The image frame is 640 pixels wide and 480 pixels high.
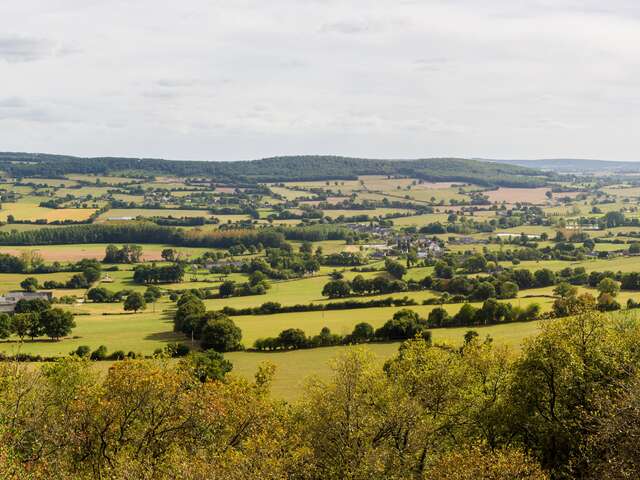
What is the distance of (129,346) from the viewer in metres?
70.2

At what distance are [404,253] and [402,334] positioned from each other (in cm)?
7053

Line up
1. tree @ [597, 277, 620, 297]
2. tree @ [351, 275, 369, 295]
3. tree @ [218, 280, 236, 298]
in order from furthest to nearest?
tree @ [218, 280, 236, 298] → tree @ [351, 275, 369, 295] → tree @ [597, 277, 620, 297]

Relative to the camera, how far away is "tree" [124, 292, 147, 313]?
92.1 m

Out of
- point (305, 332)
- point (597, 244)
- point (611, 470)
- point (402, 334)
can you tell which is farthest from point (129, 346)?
point (597, 244)

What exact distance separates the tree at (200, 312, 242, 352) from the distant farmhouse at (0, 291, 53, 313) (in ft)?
126

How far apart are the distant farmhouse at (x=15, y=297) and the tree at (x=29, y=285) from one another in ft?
9.16

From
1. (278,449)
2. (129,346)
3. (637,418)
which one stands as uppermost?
(637,418)

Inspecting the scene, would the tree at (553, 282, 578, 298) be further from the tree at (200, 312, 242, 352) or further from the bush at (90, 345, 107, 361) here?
the bush at (90, 345, 107, 361)

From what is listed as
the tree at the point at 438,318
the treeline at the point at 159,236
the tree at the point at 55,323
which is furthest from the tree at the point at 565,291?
the treeline at the point at 159,236

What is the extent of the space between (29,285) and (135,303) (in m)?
26.5

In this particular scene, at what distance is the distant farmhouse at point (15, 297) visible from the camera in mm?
92000

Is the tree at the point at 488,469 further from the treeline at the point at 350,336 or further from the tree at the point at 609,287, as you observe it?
the tree at the point at 609,287

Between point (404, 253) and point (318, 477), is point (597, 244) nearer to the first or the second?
point (404, 253)

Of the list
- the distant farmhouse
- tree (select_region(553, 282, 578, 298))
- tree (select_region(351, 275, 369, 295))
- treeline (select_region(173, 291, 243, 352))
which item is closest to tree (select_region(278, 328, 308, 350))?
treeline (select_region(173, 291, 243, 352))
